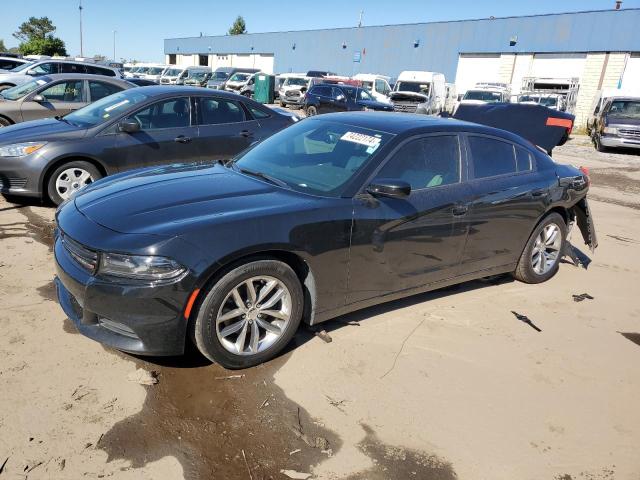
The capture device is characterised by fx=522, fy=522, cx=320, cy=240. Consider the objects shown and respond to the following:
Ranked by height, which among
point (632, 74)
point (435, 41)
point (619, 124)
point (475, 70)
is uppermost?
point (435, 41)

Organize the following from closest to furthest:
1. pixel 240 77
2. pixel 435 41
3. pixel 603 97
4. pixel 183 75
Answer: pixel 603 97 → pixel 240 77 → pixel 183 75 → pixel 435 41

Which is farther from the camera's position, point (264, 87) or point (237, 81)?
point (237, 81)

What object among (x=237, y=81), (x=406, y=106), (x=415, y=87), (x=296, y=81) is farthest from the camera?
(x=296, y=81)

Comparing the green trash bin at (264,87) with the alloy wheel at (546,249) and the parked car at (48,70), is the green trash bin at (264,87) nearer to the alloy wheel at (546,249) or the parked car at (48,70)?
the parked car at (48,70)

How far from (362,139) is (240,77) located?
28858 mm

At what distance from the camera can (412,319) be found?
4180mm

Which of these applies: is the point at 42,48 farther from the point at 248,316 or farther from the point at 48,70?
the point at 248,316

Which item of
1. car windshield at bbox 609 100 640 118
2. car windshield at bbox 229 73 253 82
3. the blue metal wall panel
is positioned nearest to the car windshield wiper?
car windshield at bbox 609 100 640 118

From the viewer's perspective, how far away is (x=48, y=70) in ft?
54.4

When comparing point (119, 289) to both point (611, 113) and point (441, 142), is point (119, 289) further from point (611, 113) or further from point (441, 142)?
point (611, 113)

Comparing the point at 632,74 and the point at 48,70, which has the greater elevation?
the point at 632,74

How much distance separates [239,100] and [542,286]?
4.72 metres

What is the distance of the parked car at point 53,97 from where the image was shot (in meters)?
8.98

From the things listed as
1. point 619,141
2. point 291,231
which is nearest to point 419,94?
point 619,141
